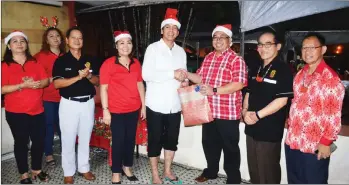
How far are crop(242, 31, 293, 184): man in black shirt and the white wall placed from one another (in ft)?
2.64

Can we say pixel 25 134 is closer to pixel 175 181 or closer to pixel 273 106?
pixel 175 181

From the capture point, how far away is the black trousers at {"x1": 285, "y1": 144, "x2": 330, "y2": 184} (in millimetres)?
2402

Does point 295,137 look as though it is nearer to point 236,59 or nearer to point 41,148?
point 236,59

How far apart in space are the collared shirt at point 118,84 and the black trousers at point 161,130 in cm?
29

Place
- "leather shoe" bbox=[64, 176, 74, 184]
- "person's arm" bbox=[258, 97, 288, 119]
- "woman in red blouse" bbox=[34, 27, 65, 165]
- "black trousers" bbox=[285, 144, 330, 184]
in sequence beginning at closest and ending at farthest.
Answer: "black trousers" bbox=[285, 144, 330, 184]
"person's arm" bbox=[258, 97, 288, 119]
"leather shoe" bbox=[64, 176, 74, 184]
"woman in red blouse" bbox=[34, 27, 65, 165]

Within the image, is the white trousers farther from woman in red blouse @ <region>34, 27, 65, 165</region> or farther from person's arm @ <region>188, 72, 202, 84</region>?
person's arm @ <region>188, 72, 202, 84</region>

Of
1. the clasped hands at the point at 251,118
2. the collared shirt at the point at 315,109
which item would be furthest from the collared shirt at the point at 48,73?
the collared shirt at the point at 315,109

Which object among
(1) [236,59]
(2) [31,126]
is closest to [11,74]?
(2) [31,126]

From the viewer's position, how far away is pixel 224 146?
3.32 m

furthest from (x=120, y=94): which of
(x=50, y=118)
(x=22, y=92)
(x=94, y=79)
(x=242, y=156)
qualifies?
(x=242, y=156)

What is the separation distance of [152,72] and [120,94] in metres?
0.48

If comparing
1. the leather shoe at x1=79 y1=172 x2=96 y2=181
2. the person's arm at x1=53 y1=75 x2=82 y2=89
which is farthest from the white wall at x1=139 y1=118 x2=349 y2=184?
the person's arm at x1=53 y1=75 x2=82 y2=89

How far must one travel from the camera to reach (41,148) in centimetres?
347

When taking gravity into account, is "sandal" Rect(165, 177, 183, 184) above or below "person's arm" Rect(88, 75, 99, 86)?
below
